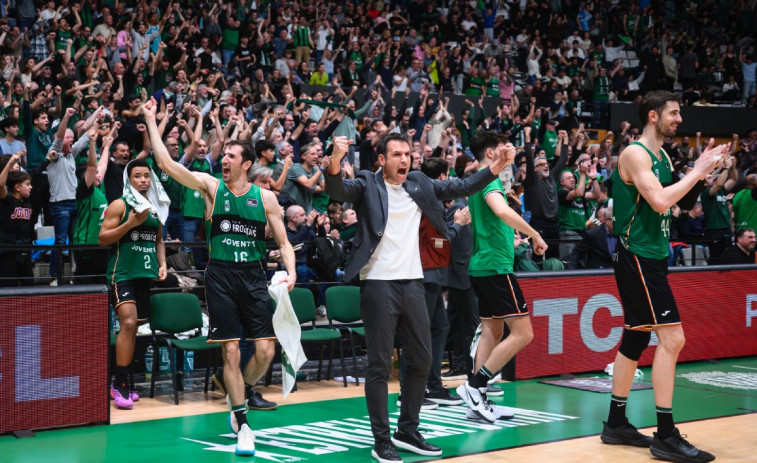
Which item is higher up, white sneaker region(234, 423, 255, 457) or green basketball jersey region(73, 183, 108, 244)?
green basketball jersey region(73, 183, 108, 244)

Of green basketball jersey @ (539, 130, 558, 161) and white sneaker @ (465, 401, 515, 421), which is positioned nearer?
Answer: white sneaker @ (465, 401, 515, 421)

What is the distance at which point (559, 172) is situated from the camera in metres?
13.5

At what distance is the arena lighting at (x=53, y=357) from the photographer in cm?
684

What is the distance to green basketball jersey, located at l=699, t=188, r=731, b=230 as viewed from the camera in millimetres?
14406

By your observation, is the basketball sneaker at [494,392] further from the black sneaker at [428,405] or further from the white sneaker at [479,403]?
the white sneaker at [479,403]

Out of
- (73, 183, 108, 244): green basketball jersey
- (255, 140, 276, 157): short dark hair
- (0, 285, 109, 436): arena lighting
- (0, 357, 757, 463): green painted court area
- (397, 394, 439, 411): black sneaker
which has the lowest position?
(0, 357, 757, 463): green painted court area

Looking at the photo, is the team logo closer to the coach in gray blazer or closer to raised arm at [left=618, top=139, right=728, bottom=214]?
raised arm at [left=618, top=139, right=728, bottom=214]

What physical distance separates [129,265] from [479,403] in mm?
3305

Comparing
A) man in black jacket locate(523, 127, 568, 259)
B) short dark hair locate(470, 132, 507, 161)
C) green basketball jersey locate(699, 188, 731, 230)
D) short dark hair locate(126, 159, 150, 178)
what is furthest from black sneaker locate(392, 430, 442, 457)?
green basketball jersey locate(699, 188, 731, 230)

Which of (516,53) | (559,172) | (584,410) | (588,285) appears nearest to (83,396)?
(584,410)

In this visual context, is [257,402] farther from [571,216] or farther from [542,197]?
[571,216]

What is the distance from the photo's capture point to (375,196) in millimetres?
6125

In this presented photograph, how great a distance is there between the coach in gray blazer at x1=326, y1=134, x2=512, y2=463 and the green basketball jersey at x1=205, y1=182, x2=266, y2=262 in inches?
43.0

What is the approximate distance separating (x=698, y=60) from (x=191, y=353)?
20002mm
